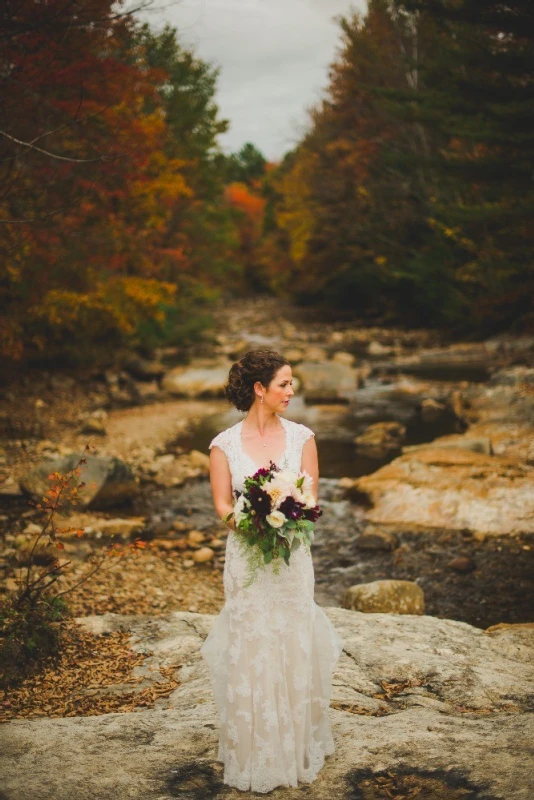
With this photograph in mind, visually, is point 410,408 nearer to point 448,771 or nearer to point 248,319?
point 448,771

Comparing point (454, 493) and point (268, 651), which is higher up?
point (268, 651)

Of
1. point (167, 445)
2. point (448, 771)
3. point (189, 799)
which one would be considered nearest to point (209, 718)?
point (189, 799)

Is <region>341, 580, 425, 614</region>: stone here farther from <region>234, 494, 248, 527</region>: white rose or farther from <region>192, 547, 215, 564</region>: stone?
<region>234, 494, 248, 527</region>: white rose

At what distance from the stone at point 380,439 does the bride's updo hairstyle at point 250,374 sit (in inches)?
392

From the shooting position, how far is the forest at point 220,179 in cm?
1016

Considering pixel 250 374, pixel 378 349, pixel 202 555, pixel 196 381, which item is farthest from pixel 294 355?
pixel 250 374

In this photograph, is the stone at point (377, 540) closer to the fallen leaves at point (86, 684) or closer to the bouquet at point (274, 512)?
the fallen leaves at point (86, 684)

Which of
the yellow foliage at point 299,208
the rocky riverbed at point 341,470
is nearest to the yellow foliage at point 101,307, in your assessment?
the rocky riverbed at point 341,470

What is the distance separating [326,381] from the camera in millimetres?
19703

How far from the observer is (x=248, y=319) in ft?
135

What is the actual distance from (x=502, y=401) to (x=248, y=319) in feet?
87.4

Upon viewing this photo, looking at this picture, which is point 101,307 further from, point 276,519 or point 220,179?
point 220,179

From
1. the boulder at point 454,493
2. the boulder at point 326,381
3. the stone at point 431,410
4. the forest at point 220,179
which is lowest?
the boulder at point 454,493

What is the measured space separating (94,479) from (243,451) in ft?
23.9
